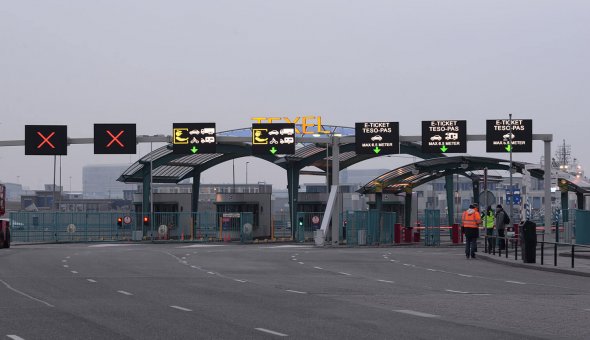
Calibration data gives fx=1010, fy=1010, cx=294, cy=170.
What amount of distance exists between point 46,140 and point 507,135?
2211 cm

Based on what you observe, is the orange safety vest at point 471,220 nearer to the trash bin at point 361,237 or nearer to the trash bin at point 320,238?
the trash bin at point 320,238

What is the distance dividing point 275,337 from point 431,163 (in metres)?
42.1

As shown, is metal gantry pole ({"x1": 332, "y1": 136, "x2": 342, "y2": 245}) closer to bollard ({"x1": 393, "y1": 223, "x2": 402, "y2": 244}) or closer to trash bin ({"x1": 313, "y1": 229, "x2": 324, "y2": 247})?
trash bin ({"x1": 313, "y1": 229, "x2": 324, "y2": 247})

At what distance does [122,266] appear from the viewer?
92.3 ft

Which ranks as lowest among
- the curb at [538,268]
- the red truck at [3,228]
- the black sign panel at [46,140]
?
the curb at [538,268]

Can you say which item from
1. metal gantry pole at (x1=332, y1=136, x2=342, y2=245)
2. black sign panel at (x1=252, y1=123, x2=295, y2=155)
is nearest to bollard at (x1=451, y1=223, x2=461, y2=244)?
metal gantry pole at (x1=332, y1=136, x2=342, y2=245)

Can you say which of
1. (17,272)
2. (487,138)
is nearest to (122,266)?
(17,272)

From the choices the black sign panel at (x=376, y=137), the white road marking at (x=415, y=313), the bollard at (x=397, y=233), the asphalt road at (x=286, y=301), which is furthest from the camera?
the bollard at (x=397, y=233)

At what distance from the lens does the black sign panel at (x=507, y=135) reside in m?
48.2

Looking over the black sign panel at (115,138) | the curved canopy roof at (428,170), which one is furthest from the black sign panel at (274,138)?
the curved canopy roof at (428,170)

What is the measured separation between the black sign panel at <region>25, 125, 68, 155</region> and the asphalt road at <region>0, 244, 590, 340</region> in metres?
19.4

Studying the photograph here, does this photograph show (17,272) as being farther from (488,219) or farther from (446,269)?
(488,219)

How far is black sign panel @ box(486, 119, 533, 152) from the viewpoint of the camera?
48.2 m

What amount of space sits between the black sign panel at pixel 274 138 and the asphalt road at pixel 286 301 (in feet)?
64.6
